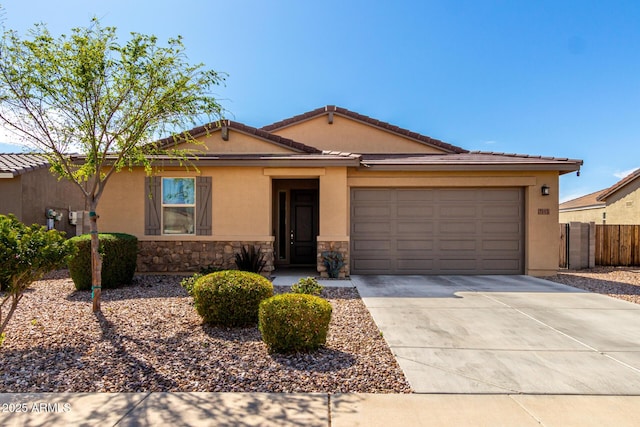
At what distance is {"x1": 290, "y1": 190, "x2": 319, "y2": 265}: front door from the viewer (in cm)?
1212

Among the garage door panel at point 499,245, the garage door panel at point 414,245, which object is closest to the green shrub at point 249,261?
the garage door panel at point 414,245

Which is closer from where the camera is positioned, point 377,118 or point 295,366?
point 295,366

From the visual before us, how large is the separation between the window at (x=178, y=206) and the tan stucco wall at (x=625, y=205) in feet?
65.8

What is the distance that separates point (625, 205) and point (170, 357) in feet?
74.3

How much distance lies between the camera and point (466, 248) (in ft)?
32.0

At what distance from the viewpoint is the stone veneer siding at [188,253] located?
929 centimetres

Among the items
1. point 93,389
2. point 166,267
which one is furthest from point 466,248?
point 93,389

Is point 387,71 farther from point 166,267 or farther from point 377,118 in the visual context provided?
point 166,267

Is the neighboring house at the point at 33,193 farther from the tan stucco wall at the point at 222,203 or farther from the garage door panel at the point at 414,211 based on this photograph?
the garage door panel at the point at 414,211

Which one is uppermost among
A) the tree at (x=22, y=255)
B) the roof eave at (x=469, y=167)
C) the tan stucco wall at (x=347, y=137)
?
the tan stucco wall at (x=347, y=137)

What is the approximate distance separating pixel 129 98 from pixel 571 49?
13.0m

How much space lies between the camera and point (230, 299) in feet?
15.7

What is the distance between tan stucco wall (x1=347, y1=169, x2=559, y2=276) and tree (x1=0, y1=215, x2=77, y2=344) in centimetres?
692

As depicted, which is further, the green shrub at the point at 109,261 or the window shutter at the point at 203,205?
the window shutter at the point at 203,205
